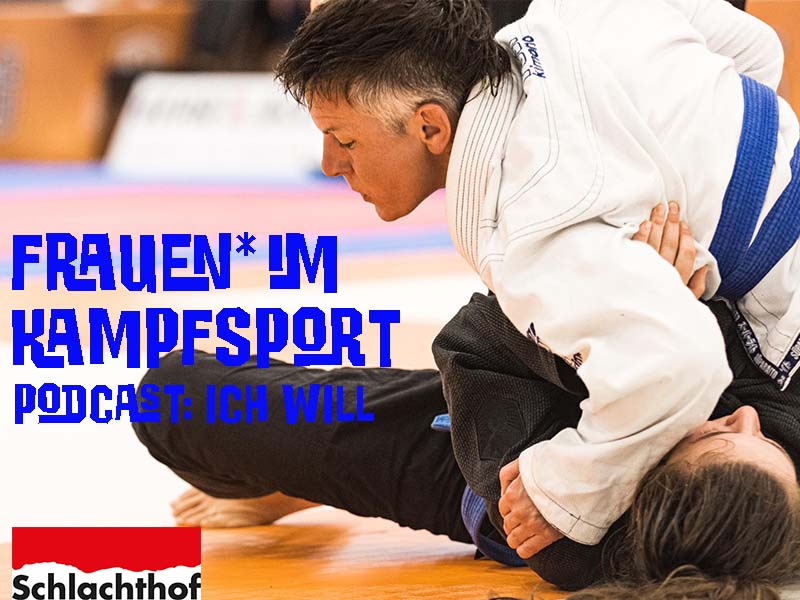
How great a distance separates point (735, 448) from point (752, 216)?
37 cm

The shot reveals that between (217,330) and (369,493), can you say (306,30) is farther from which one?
(217,330)

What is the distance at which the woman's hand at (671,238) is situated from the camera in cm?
190

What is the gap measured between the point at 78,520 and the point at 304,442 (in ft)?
1.74

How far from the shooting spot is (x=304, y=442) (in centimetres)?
242

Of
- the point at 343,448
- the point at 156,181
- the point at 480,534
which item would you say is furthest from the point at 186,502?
the point at 156,181

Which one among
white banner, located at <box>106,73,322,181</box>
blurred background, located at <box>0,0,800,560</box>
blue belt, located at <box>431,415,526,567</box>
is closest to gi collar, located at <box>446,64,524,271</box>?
blue belt, located at <box>431,415,526,567</box>

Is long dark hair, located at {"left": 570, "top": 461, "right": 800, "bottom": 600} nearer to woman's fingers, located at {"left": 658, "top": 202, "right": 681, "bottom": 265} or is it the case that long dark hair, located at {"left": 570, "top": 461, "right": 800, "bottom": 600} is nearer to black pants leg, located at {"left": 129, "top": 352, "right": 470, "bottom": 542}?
woman's fingers, located at {"left": 658, "top": 202, "right": 681, "bottom": 265}

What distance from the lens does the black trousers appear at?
2.39 metres

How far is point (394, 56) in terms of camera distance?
1.98 metres

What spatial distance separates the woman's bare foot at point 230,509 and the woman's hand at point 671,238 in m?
1.05

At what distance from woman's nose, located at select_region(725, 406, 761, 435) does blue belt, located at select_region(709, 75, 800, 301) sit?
0.19m

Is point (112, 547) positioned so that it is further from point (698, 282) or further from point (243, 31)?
point (243, 31)

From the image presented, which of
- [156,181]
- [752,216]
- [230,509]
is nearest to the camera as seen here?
[752,216]

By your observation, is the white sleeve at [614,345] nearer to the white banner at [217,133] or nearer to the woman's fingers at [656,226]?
the woman's fingers at [656,226]
